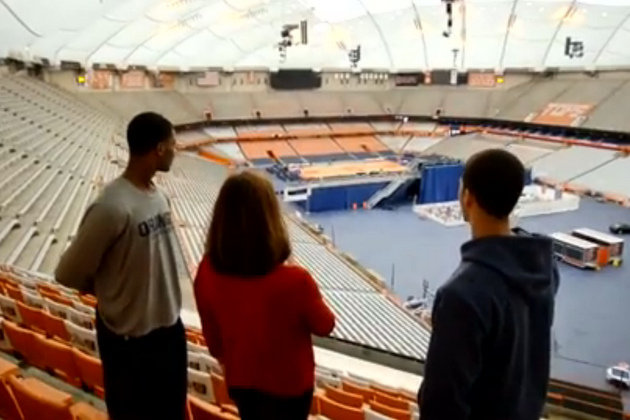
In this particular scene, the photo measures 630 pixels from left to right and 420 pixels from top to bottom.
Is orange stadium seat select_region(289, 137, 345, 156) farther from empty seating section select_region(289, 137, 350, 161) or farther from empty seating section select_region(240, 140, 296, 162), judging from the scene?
empty seating section select_region(240, 140, 296, 162)

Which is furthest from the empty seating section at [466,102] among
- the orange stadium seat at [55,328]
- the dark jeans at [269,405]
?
the dark jeans at [269,405]

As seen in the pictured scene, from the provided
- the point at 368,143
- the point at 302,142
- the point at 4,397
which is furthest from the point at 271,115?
the point at 4,397

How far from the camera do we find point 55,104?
25.6m

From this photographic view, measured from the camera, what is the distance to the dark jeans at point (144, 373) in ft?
8.96

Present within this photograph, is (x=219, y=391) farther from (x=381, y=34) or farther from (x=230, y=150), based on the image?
(x=381, y=34)

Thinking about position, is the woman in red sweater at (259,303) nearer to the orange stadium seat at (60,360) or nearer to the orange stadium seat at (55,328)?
the orange stadium seat at (60,360)

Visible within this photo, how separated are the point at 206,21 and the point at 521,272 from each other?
106ft

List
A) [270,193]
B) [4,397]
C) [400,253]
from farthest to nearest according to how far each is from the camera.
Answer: [400,253] < [4,397] < [270,193]

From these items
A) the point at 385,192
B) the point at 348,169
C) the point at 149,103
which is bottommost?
the point at 385,192

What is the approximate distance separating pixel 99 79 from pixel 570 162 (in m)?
26.7

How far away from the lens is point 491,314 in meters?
1.71

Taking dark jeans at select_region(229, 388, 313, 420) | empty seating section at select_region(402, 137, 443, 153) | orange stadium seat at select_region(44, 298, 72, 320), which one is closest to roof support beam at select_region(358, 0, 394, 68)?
empty seating section at select_region(402, 137, 443, 153)

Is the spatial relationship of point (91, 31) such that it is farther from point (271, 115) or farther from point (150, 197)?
point (150, 197)

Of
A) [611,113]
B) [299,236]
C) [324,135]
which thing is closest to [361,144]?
[324,135]
